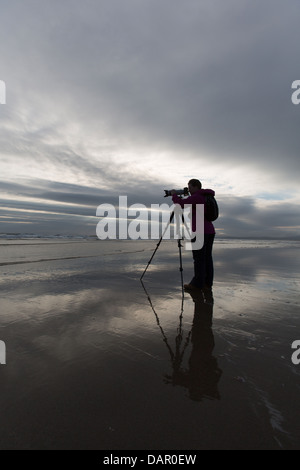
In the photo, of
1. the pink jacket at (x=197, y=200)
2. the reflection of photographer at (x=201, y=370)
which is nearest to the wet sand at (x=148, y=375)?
the reflection of photographer at (x=201, y=370)

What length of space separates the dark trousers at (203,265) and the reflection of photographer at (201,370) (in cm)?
200

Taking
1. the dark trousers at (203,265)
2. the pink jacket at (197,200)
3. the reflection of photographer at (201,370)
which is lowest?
the reflection of photographer at (201,370)

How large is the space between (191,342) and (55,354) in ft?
5.19

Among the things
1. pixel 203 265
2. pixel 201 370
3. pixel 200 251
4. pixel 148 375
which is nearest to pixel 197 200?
pixel 200 251

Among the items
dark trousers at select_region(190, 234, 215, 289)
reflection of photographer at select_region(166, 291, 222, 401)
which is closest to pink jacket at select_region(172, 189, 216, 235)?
dark trousers at select_region(190, 234, 215, 289)

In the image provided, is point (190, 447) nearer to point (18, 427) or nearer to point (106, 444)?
point (106, 444)

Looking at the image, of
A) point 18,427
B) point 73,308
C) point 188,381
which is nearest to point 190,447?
point 188,381

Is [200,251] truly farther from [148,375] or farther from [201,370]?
[148,375]

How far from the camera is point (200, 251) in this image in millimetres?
5340

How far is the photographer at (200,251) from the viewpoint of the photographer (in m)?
5.31

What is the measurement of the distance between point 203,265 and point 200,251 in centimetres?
34

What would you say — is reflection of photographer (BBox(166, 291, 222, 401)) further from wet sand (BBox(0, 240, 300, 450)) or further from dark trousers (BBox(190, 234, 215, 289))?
dark trousers (BBox(190, 234, 215, 289))

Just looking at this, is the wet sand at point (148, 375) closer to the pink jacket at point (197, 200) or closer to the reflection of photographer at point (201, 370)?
the reflection of photographer at point (201, 370)
